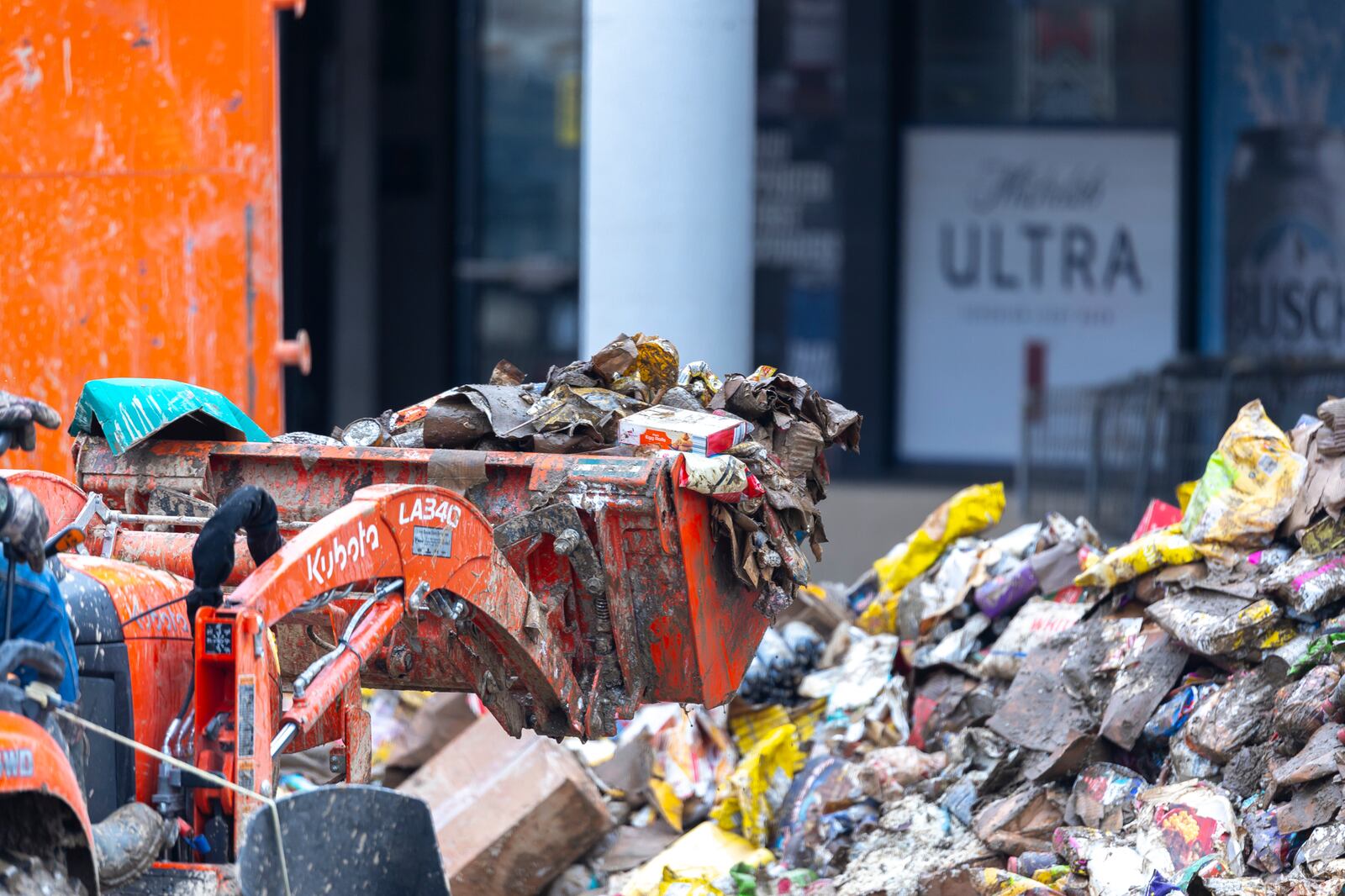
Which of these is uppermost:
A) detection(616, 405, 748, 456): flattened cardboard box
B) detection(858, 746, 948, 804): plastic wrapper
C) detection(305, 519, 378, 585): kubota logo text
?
detection(616, 405, 748, 456): flattened cardboard box

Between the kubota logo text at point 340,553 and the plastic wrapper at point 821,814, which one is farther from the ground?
the kubota logo text at point 340,553

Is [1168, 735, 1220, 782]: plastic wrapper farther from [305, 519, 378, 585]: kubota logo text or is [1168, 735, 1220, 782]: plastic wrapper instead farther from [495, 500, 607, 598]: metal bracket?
[305, 519, 378, 585]: kubota logo text

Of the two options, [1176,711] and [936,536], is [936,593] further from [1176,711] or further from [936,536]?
[1176,711]

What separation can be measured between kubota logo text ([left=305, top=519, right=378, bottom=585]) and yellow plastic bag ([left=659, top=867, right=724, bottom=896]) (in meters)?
2.79

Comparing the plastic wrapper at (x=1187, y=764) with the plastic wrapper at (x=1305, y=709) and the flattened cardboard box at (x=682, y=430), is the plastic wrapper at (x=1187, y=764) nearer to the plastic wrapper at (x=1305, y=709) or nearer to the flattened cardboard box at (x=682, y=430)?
the plastic wrapper at (x=1305, y=709)

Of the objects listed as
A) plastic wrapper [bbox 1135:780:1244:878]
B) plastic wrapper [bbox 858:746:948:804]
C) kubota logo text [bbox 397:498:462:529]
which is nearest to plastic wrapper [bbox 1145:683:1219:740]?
Answer: plastic wrapper [bbox 1135:780:1244:878]

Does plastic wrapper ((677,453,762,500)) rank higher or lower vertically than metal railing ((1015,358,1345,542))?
higher

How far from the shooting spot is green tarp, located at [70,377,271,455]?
4.93 m

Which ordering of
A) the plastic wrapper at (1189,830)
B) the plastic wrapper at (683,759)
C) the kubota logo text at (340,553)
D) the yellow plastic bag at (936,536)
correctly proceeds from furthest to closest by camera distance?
the yellow plastic bag at (936,536)
the plastic wrapper at (683,759)
the plastic wrapper at (1189,830)
the kubota logo text at (340,553)

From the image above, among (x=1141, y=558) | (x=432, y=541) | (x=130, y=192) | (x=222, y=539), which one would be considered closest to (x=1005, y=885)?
(x=1141, y=558)

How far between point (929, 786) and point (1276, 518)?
1.64 metres

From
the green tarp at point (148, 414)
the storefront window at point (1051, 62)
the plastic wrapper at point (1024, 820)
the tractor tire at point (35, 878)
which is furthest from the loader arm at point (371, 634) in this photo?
the storefront window at point (1051, 62)

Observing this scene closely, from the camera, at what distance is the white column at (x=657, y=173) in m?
8.84

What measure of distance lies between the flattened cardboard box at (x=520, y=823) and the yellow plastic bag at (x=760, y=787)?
1.66ft
